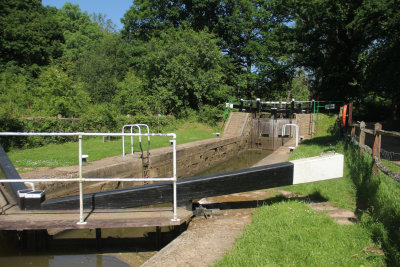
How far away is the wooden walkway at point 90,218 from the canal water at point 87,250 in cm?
64

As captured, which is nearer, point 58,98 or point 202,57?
point 58,98

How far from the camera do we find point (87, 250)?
4.48m

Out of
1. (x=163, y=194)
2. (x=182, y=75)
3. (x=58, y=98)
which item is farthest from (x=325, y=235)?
(x=182, y=75)

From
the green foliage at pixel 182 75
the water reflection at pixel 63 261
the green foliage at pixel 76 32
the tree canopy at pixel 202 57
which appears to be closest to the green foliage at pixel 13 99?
the tree canopy at pixel 202 57

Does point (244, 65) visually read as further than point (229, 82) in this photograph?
Yes

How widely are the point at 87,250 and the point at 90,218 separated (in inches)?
34.2

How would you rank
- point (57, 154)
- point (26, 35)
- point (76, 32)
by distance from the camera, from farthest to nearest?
point (76, 32), point (26, 35), point (57, 154)

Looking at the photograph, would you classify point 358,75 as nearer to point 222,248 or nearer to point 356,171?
point 356,171

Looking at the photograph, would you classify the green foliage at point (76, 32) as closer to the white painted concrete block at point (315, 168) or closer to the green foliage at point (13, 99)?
the green foliage at point (13, 99)

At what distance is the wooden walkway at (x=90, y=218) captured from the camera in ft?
12.3

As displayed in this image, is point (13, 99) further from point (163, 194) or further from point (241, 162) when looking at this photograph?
point (163, 194)

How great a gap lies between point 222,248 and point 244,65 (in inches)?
1049

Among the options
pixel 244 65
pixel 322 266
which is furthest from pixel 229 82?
pixel 322 266

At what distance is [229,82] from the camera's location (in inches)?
1029
